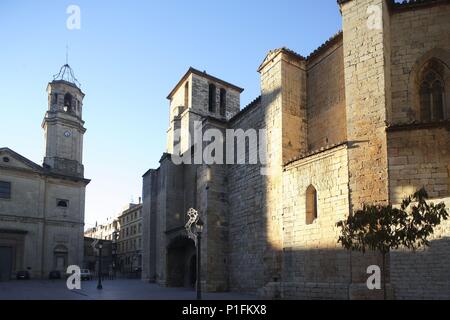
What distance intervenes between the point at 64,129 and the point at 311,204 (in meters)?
28.9

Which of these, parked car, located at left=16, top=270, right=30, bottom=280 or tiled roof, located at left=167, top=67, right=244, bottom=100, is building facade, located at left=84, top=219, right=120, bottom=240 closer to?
parked car, located at left=16, top=270, right=30, bottom=280

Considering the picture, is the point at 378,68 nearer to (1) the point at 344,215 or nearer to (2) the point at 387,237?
(1) the point at 344,215

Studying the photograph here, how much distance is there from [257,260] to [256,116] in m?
6.28

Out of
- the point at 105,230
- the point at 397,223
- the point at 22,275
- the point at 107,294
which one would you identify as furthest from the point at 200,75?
the point at 105,230

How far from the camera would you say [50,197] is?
119 feet

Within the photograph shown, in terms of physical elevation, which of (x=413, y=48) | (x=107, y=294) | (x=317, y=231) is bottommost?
(x=107, y=294)

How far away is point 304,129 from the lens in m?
17.2

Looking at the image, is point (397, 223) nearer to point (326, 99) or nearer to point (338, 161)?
point (338, 161)

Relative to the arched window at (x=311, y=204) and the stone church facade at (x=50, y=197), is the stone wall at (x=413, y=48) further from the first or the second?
the stone church facade at (x=50, y=197)

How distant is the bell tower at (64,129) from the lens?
3744 cm

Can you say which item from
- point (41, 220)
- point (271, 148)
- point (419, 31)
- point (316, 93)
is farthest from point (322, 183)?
point (41, 220)

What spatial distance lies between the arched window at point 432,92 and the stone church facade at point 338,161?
0.03 m

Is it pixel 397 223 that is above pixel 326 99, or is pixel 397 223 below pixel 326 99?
below

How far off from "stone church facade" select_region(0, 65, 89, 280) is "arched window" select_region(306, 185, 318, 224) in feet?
86.8
